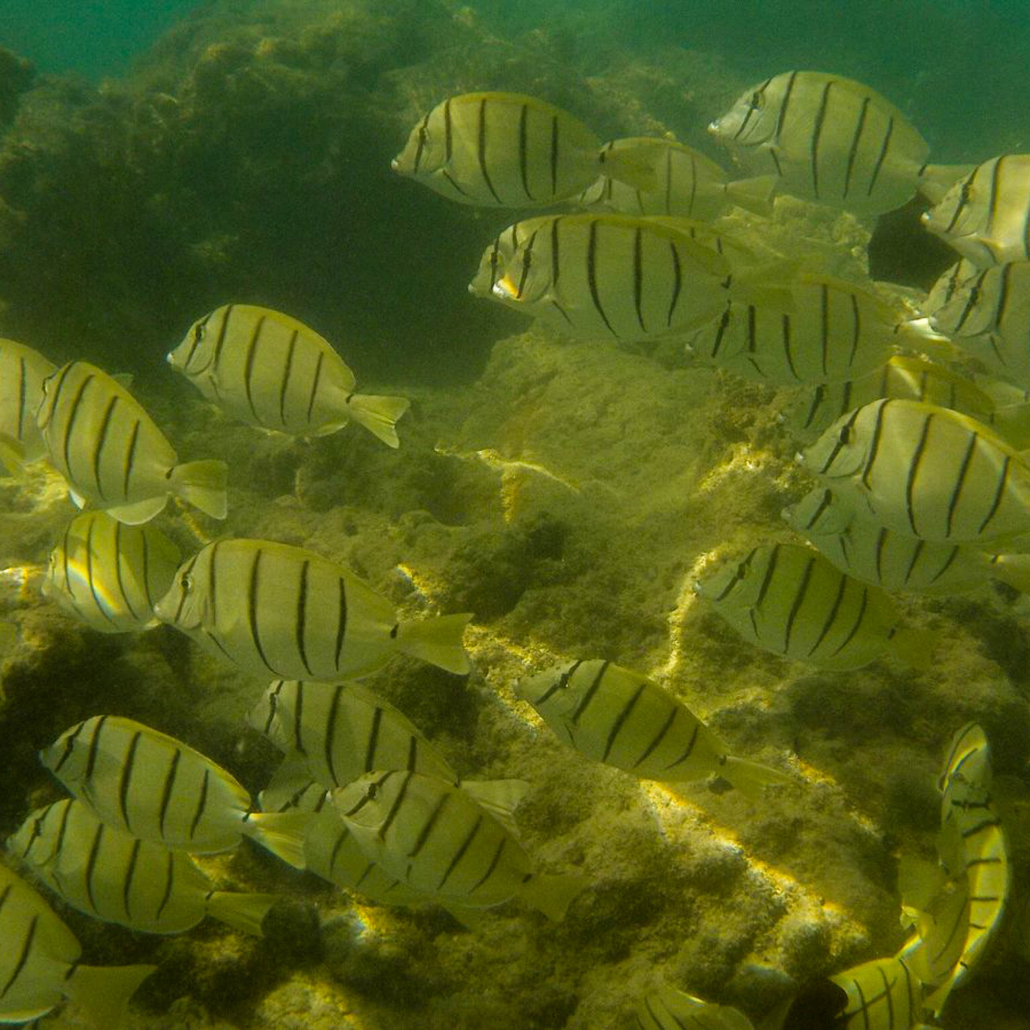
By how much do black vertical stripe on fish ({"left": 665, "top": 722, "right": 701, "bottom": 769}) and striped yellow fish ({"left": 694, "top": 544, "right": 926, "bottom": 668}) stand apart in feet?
1.49

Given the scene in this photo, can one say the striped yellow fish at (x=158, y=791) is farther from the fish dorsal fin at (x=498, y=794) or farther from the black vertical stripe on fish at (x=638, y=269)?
the black vertical stripe on fish at (x=638, y=269)

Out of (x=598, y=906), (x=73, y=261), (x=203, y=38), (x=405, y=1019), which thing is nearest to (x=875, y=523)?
(x=598, y=906)

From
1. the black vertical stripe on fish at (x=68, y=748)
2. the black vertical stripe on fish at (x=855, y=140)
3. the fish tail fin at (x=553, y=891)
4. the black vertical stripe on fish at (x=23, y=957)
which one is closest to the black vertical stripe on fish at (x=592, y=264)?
the black vertical stripe on fish at (x=855, y=140)

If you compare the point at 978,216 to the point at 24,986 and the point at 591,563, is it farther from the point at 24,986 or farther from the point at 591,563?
the point at 24,986

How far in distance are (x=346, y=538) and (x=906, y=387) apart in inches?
125

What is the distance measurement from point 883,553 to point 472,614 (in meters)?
1.51

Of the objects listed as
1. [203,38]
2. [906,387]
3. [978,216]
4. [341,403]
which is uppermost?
[203,38]

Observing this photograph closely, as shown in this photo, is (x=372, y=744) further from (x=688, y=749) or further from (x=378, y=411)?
(x=378, y=411)

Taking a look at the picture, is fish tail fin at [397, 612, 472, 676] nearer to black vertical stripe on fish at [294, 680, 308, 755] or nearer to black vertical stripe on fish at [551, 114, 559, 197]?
black vertical stripe on fish at [294, 680, 308, 755]

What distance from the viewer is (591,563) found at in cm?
429

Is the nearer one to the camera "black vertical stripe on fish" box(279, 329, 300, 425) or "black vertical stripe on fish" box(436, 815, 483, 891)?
"black vertical stripe on fish" box(436, 815, 483, 891)

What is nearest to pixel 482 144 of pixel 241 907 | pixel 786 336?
pixel 786 336

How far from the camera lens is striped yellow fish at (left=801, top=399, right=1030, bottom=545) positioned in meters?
2.25

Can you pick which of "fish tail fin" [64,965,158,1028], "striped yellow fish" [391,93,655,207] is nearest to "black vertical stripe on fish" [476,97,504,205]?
"striped yellow fish" [391,93,655,207]
